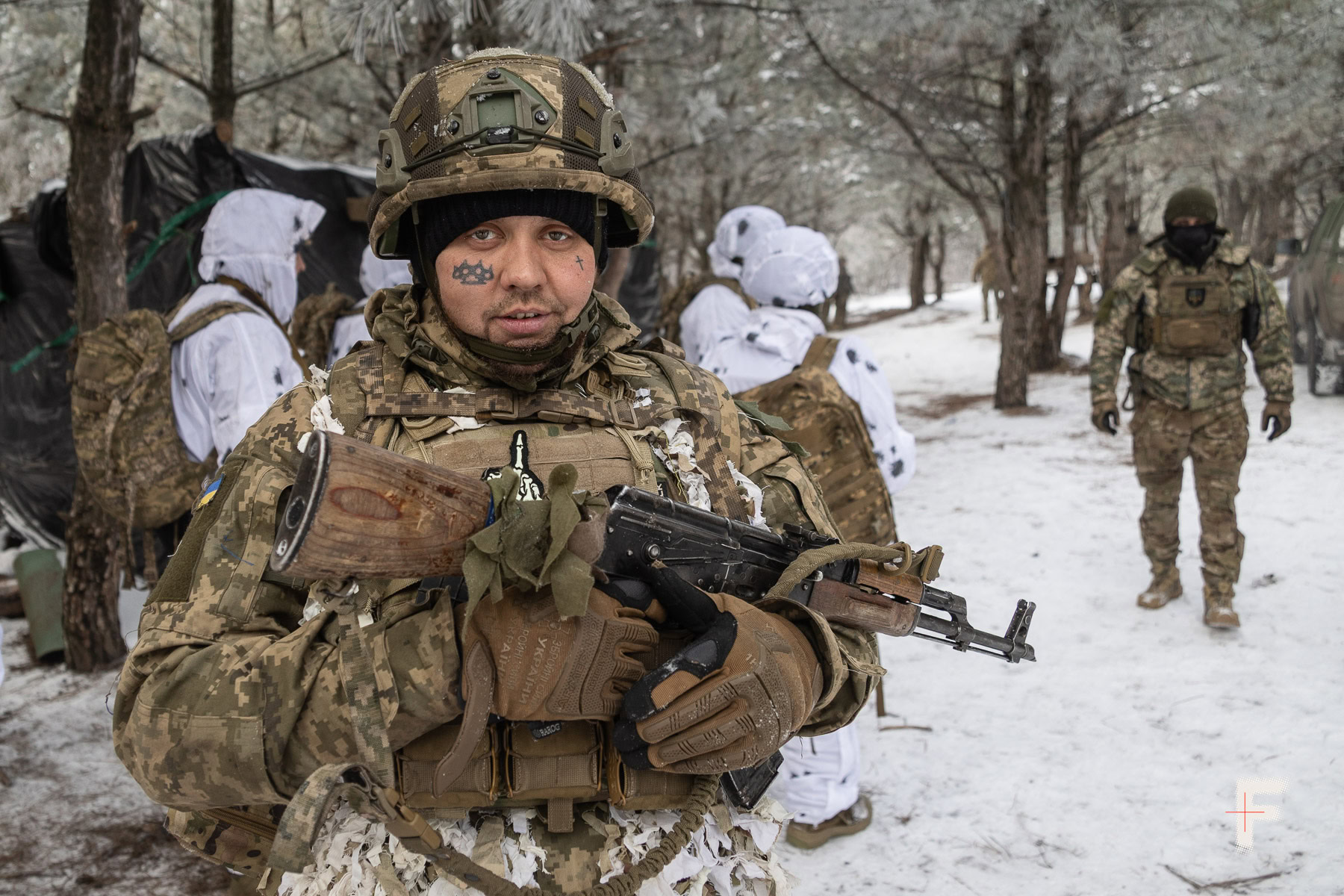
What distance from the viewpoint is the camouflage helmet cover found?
61.8 inches

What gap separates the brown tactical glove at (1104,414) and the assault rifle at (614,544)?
4.21 metres

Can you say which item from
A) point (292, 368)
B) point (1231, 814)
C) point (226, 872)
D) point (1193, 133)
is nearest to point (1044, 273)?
point (1193, 133)

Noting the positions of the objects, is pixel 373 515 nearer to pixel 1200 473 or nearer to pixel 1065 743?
pixel 1065 743

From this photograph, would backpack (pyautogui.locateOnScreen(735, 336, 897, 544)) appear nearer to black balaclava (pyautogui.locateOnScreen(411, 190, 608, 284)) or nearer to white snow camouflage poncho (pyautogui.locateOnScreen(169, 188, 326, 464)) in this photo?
white snow camouflage poncho (pyautogui.locateOnScreen(169, 188, 326, 464))

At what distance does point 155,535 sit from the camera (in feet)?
15.7

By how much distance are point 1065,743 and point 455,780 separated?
3.60 m

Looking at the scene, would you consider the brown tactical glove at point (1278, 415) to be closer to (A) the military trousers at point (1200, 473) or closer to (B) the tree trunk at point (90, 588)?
(A) the military trousers at point (1200, 473)

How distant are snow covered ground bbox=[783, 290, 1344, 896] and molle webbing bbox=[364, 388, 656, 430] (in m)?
2.46

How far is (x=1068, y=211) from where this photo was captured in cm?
1329

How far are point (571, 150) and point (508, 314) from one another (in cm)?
29

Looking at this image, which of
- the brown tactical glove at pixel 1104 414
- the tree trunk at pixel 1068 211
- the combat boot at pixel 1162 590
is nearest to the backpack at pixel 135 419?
the brown tactical glove at pixel 1104 414

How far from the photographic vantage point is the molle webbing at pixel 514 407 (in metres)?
1.56

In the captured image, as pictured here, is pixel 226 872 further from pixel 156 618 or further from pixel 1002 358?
pixel 1002 358

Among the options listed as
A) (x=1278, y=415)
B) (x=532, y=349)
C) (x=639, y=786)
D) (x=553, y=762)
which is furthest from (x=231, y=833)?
(x=1278, y=415)
